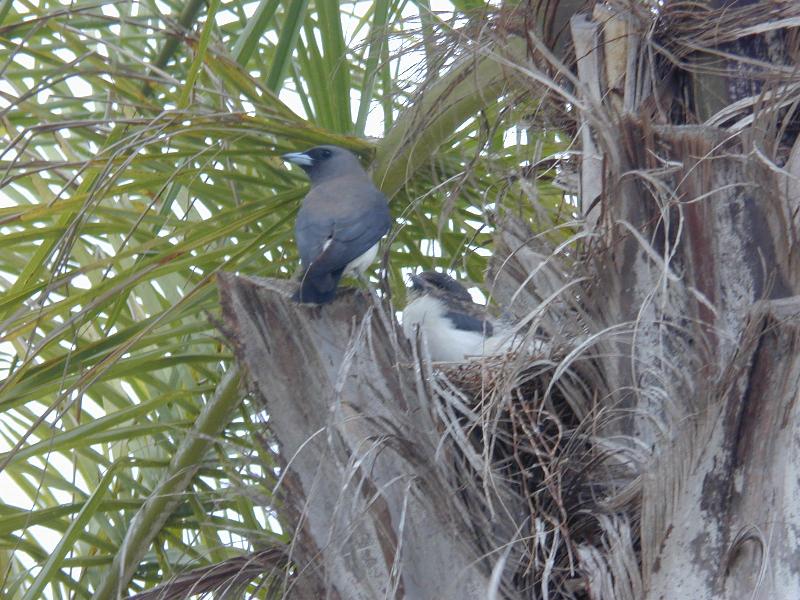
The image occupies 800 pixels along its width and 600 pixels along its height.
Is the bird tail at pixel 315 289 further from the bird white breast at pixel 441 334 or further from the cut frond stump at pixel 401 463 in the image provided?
the bird white breast at pixel 441 334

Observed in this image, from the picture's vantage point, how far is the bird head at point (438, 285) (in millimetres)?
4074

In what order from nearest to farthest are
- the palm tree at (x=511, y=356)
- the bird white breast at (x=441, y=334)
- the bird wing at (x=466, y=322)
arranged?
the palm tree at (x=511, y=356) → the bird white breast at (x=441, y=334) → the bird wing at (x=466, y=322)

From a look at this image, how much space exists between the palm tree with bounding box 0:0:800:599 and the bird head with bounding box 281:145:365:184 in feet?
0.23

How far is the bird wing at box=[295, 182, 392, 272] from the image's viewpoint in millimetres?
3163

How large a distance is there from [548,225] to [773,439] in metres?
1.02

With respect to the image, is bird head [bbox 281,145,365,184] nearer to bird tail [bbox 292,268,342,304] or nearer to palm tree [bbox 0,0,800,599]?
palm tree [bbox 0,0,800,599]

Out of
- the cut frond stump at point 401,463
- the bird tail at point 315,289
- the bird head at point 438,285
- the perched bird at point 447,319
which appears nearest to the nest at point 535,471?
the cut frond stump at point 401,463

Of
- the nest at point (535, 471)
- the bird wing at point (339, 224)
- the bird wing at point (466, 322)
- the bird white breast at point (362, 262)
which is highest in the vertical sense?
the bird wing at point (339, 224)

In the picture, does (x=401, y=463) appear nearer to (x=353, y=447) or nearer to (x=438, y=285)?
(x=353, y=447)

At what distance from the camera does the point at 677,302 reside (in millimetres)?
2543

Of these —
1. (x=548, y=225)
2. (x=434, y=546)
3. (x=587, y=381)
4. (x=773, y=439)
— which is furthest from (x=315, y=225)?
(x=773, y=439)

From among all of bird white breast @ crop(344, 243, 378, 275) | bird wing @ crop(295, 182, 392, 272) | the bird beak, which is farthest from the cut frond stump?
the bird beak

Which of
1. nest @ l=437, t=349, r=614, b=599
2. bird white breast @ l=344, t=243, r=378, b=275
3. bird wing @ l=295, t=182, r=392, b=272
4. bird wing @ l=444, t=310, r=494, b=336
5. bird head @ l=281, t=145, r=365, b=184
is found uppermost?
bird head @ l=281, t=145, r=365, b=184

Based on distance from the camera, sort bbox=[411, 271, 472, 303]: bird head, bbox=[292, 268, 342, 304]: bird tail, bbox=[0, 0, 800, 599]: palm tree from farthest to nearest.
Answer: bbox=[411, 271, 472, 303]: bird head < bbox=[292, 268, 342, 304]: bird tail < bbox=[0, 0, 800, 599]: palm tree
